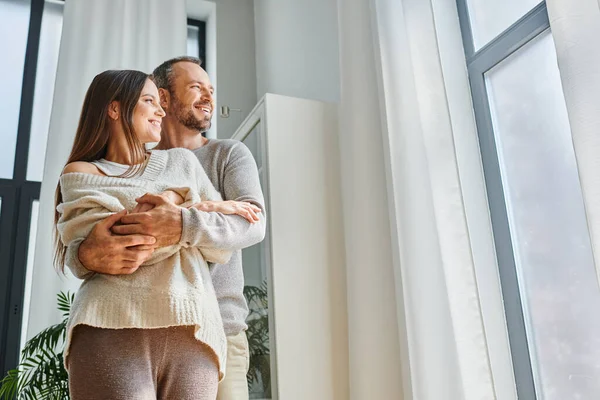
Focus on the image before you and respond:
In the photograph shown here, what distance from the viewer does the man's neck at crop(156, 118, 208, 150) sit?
4.89 feet

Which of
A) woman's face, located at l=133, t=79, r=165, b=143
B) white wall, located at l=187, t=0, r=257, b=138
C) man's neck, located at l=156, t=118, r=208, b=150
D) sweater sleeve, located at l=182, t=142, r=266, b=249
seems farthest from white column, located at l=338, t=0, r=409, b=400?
white wall, located at l=187, t=0, r=257, b=138

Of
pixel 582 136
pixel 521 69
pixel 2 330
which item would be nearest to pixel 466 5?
pixel 521 69

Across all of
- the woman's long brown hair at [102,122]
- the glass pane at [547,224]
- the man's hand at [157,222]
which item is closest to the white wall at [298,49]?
the glass pane at [547,224]

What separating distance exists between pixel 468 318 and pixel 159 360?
2.91 feet

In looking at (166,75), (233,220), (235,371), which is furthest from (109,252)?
(166,75)

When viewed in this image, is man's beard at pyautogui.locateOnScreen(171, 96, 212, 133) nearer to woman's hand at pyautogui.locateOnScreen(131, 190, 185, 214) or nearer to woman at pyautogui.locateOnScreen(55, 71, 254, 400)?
woman at pyautogui.locateOnScreen(55, 71, 254, 400)

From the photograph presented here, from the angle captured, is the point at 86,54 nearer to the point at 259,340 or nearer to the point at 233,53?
the point at 233,53

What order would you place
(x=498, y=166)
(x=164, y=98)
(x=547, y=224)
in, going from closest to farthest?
(x=164, y=98), (x=547, y=224), (x=498, y=166)

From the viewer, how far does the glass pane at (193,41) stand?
3.00 meters

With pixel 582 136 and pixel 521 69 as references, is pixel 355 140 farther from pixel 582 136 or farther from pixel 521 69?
pixel 582 136

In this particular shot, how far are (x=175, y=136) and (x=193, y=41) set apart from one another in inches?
65.9

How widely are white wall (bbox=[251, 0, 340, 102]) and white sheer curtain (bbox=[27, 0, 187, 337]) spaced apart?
1.30 feet

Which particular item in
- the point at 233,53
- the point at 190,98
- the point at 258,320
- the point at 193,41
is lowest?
the point at 258,320

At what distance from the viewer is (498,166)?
1.79 metres
